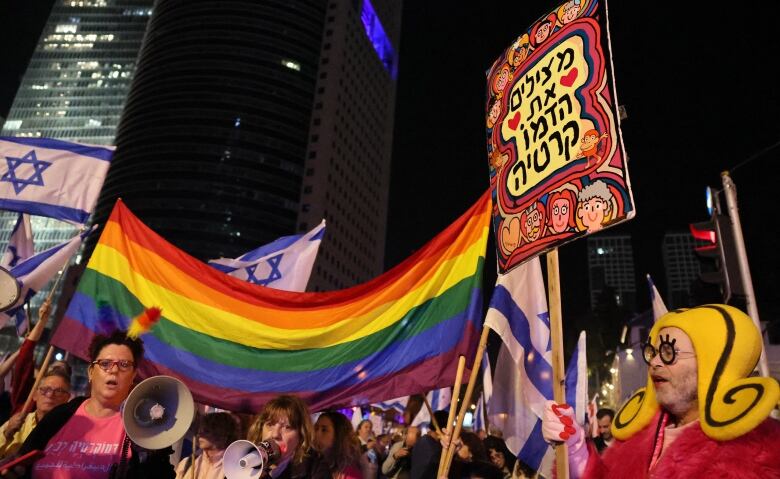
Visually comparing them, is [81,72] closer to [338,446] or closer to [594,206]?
[338,446]

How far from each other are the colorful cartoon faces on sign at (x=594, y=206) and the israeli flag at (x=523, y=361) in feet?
6.11

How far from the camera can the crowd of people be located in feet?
6.75

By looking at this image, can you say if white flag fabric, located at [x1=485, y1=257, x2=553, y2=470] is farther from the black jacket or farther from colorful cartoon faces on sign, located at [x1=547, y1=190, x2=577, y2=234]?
the black jacket

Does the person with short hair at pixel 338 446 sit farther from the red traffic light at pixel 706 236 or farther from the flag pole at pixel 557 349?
the red traffic light at pixel 706 236

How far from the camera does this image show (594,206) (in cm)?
299

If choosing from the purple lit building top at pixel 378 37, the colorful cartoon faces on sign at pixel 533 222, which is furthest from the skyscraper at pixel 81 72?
the colorful cartoon faces on sign at pixel 533 222

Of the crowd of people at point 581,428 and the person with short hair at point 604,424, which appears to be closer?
the crowd of people at point 581,428

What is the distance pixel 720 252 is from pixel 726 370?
5790 millimetres

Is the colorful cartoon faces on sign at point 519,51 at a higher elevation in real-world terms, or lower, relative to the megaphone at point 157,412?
higher

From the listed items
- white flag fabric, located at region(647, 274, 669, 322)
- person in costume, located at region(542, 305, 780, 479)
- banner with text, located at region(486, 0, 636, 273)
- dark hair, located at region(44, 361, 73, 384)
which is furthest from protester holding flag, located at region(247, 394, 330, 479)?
white flag fabric, located at region(647, 274, 669, 322)

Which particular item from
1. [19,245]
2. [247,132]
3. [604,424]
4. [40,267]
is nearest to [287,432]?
[40,267]

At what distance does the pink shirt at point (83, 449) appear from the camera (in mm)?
2902

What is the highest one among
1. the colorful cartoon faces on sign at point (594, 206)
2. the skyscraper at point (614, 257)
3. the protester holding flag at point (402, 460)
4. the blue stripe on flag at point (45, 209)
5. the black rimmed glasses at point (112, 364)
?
the skyscraper at point (614, 257)

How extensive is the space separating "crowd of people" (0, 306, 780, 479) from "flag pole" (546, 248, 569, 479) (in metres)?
0.08
